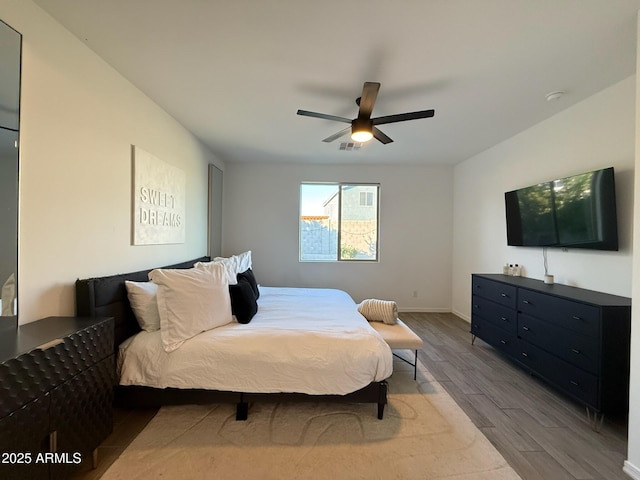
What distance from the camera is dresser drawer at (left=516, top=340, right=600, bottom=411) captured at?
2000mm

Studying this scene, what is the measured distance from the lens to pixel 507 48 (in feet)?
6.23

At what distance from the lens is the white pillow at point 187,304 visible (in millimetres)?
1977

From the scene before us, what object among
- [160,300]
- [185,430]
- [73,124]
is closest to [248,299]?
[160,300]

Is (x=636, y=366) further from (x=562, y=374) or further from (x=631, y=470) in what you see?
(x=562, y=374)

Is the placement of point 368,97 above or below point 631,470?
above

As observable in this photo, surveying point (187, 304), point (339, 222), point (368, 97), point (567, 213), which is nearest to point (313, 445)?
point (187, 304)

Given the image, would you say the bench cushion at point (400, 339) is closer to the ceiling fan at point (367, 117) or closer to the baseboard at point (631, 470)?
the baseboard at point (631, 470)

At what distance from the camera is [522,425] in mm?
2020

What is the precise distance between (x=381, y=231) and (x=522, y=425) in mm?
3487

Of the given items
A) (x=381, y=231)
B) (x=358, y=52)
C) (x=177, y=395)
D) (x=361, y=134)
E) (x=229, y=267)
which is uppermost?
(x=358, y=52)

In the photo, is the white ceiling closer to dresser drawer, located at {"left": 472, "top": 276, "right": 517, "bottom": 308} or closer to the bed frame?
the bed frame

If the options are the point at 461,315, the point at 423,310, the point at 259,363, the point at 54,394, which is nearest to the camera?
the point at 54,394

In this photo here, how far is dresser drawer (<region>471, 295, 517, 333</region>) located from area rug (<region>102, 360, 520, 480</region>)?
121 centimetres

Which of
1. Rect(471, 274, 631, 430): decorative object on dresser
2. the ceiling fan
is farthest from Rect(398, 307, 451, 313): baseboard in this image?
the ceiling fan
